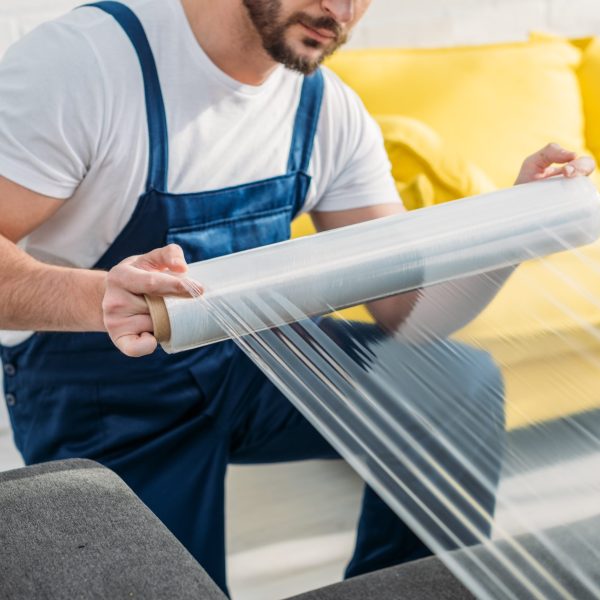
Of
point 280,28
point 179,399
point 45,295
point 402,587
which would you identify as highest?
point 280,28

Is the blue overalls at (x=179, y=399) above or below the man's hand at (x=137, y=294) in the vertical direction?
below

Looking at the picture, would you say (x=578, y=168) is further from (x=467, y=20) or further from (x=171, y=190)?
(x=467, y=20)

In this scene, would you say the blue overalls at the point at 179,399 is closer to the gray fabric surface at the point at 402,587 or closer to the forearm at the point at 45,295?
the forearm at the point at 45,295

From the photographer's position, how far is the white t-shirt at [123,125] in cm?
118

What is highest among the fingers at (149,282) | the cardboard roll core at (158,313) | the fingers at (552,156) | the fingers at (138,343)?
the fingers at (552,156)

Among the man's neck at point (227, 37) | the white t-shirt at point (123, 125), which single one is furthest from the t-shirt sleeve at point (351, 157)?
the man's neck at point (227, 37)

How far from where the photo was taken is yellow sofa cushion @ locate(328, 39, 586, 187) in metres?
2.24

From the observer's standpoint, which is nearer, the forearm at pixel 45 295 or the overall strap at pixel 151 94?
the forearm at pixel 45 295

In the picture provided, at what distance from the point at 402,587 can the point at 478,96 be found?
5.31 ft

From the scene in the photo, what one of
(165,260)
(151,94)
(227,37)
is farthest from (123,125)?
Answer: (165,260)

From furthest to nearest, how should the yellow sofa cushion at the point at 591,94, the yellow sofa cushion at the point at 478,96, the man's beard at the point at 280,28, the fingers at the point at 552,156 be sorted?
Answer: the yellow sofa cushion at the point at 591,94 < the yellow sofa cushion at the point at 478,96 < the man's beard at the point at 280,28 < the fingers at the point at 552,156

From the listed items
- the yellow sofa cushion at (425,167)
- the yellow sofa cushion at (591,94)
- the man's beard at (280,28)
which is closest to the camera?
the man's beard at (280,28)

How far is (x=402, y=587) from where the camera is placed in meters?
0.88

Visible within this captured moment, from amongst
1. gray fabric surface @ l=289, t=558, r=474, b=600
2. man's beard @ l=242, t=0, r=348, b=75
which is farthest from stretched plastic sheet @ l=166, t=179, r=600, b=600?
man's beard @ l=242, t=0, r=348, b=75
